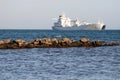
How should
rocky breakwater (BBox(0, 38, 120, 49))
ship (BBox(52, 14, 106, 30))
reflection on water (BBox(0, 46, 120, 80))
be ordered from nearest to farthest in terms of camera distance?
reflection on water (BBox(0, 46, 120, 80)), rocky breakwater (BBox(0, 38, 120, 49)), ship (BBox(52, 14, 106, 30))

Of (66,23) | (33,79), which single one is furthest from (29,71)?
(66,23)

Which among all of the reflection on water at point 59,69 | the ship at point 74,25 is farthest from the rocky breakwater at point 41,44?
the ship at point 74,25

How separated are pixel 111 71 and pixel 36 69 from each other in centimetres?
441

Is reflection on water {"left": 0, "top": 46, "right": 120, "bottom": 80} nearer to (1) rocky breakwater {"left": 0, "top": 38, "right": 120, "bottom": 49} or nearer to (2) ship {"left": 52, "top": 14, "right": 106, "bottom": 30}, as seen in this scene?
(1) rocky breakwater {"left": 0, "top": 38, "right": 120, "bottom": 49}

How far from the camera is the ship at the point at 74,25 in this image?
17212cm

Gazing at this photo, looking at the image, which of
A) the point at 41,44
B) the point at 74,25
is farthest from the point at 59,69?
the point at 74,25

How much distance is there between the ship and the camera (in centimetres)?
17212

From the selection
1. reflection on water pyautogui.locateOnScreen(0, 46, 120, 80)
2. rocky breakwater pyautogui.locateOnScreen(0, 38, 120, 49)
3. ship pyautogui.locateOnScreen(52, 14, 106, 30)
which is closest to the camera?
reflection on water pyautogui.locateOnScreen(0, 46, 120, 80)

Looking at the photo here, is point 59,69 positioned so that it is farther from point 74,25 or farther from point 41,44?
point 74,25

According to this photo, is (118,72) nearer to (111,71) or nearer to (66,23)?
(111,71)

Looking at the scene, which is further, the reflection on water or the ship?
the ship

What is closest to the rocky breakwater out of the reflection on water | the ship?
the reflection on water

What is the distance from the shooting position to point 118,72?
28516 millimetres

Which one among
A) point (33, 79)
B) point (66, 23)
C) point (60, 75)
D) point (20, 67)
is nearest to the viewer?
point (33, 79)
